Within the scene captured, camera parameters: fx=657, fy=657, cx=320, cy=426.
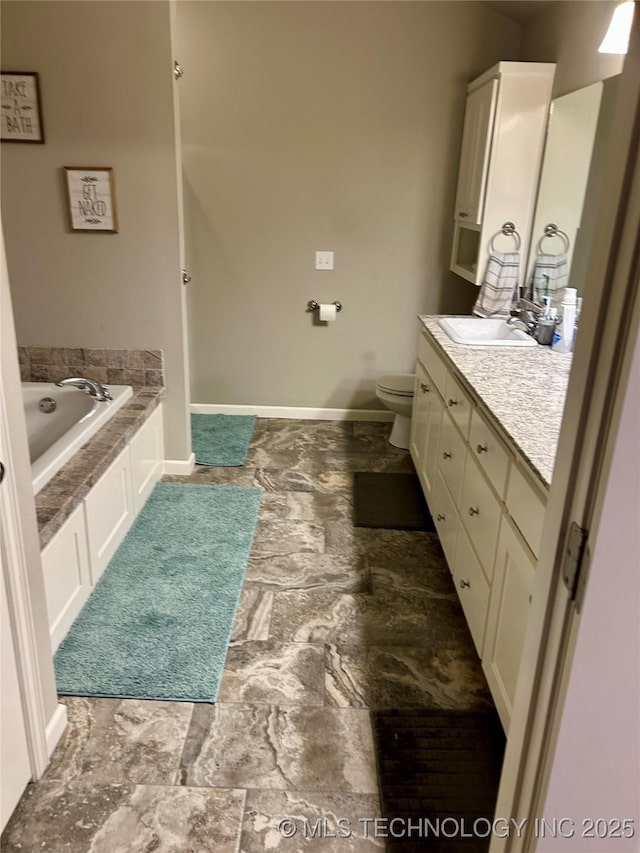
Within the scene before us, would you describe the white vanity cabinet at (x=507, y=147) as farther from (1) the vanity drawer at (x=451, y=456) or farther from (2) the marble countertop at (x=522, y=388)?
(1) the vanity drawer at (x=451, y=456)

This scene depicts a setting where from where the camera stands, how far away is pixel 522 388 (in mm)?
2225

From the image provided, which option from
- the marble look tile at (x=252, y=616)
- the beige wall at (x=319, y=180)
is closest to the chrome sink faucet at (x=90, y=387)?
the marble look tile at (x=252, y=616)

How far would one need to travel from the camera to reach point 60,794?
1.66 m

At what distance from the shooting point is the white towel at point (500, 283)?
326 cm

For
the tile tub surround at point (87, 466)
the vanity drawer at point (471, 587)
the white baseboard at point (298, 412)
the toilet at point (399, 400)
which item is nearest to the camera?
the vanity drawer at point (471, 587)

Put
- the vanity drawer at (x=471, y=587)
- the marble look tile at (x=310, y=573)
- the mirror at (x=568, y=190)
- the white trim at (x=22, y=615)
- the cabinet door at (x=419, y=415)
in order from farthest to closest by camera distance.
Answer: the cabinet door at (x=419, y=415)
the mirror at (x=568, y=190)
the marble look tile at (x=310, y=573)
the vanity drawer at (x=471, y=587)
the white trim at (x=22, y=615)

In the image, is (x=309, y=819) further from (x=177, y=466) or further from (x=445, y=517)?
(x=177, y=466)

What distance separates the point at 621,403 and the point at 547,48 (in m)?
3.25

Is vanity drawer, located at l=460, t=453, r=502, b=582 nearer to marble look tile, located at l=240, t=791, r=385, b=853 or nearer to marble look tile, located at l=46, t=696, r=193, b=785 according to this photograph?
marble look tile, located at l=240, t=791, r=385, b=853

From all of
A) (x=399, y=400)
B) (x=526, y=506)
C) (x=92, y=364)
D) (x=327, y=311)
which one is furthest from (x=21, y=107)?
(x=526, y=506)

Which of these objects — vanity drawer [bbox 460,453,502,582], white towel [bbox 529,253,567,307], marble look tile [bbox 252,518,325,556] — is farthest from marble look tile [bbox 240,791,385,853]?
white towel [bbox 529,253,567,307]

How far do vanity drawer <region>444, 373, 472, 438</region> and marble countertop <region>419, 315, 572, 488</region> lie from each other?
7 cm

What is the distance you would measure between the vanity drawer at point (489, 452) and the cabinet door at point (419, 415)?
96 centimetres

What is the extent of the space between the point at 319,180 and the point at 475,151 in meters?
0.95
